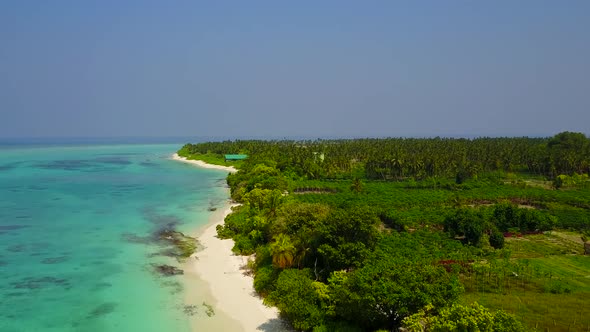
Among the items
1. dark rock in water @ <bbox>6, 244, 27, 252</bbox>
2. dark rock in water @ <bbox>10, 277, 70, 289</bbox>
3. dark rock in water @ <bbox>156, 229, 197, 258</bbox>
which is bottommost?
dark rock in water @ <bbox>6, 244, 27, 252</bbox>

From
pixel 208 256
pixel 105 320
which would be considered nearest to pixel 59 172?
pixel 208 256

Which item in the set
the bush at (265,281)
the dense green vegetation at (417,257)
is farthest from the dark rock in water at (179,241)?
the bush at (265,281)

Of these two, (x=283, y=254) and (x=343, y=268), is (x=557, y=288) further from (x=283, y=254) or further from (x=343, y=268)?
(x=283, y=254)

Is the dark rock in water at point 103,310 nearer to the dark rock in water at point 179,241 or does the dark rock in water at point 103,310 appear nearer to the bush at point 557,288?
the dark rock in water at point 179,241

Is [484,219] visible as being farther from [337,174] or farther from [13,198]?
[13,198]

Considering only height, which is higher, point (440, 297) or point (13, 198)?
point (440, 297)

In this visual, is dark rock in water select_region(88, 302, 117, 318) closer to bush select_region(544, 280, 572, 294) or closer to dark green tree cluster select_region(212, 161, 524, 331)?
dark green tree cluster select_region(212, 161, 524, 331)

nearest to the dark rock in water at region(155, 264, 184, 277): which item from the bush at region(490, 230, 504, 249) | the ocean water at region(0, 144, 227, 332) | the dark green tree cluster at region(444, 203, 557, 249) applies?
the ocean water at region(0, 144, 227, 332)
